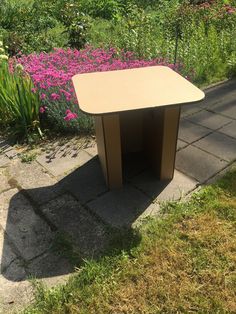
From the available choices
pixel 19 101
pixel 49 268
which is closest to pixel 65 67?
pixel 19 101

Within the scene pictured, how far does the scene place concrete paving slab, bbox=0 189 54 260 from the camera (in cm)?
249

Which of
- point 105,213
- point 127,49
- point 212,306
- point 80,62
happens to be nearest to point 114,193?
point 105,213

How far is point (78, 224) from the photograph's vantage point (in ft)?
8.80

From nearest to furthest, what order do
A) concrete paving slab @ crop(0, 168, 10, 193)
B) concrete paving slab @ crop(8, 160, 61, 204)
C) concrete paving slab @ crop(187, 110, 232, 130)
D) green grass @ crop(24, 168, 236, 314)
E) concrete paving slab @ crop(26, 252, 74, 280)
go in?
green grass @ crop(24, 168, 236, 314) → concrete paving slab @ crop(26, 252, 74, 280) → concrete paving slab @ crop(8, 160, 61, 204) → concrete paving slab @ crop(0, 168, 10, 193) → concrete paving slab @ crop(187, 110, 232, 130)

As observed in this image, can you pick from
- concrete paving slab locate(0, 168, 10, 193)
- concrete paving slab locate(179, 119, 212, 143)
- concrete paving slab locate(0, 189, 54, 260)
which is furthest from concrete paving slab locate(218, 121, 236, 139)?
concrete paving slab locate(0, 168, 10, 193)

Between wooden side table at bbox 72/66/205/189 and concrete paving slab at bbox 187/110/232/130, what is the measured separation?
1.07m

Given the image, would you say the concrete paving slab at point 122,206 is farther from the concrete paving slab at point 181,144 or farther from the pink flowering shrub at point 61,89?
the pink flowering shrub at point 61,89

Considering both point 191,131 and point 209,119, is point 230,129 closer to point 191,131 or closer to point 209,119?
point 209,119

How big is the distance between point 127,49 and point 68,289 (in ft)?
14.5

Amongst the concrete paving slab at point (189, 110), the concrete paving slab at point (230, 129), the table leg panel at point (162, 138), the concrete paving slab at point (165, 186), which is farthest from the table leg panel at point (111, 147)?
the concrete paving slab at point (189, 110)

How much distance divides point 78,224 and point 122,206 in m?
0.42

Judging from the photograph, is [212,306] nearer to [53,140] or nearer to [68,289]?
[68,289]

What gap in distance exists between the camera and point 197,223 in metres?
2.62

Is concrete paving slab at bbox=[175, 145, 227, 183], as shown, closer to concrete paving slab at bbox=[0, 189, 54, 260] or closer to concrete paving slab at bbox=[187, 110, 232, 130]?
concrete paving slab at bbox=[187, 110, 232, 130]
